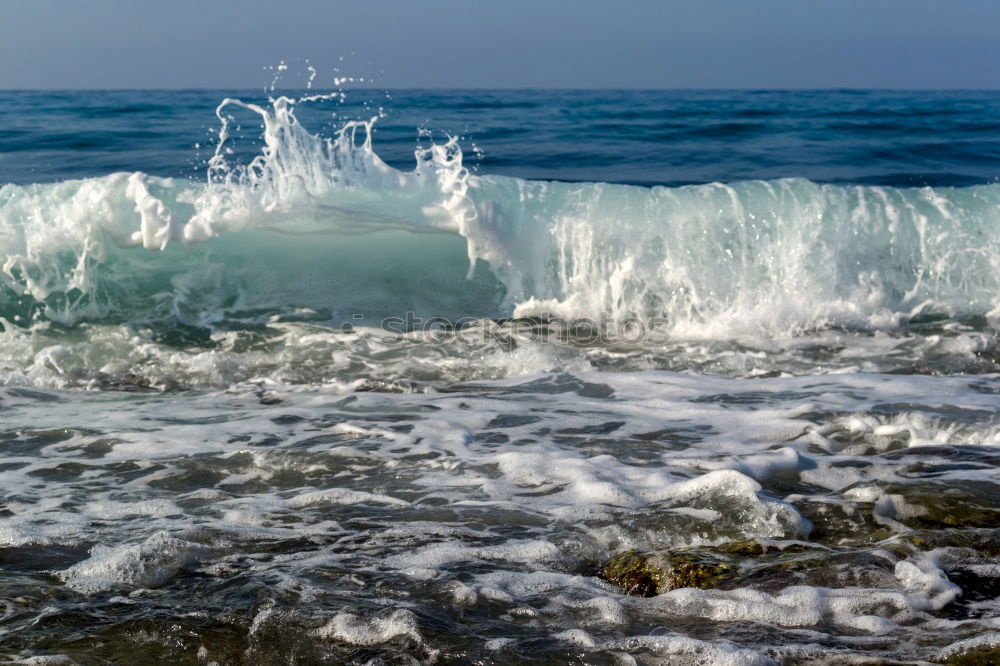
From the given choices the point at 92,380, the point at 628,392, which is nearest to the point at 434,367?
the point at 628,392

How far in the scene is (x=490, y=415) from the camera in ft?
15.7

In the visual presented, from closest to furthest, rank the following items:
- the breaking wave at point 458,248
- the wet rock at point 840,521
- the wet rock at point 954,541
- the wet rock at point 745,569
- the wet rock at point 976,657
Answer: the wet rock at point 976,657 < the wet rock at point 745,569 < the wet rock at point 954,541 < the wet rock at point 840,521 < the breaking wave at point 458,248

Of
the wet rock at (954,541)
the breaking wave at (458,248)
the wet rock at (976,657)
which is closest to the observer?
the wet rock at (976,657)

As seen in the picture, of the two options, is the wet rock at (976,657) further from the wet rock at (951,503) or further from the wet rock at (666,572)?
the wet rock at (951,503)

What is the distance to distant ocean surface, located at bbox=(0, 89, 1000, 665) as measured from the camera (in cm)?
258

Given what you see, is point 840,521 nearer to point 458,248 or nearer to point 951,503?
point 951,503

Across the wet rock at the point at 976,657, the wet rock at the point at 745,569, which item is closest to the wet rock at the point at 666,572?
the wet rock at the point at 745,569

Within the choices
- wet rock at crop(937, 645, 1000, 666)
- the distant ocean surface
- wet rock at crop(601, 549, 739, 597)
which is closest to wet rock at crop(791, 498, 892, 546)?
the distant ocean surface

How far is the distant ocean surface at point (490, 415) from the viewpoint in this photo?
258cm

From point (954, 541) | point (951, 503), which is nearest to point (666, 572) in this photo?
point (954, 541)

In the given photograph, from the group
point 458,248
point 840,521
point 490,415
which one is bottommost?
point 490,415

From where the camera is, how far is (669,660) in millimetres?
2367

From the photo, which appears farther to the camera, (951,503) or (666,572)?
(951,503)

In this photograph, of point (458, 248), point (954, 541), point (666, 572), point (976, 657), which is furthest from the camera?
point (458, 248)
